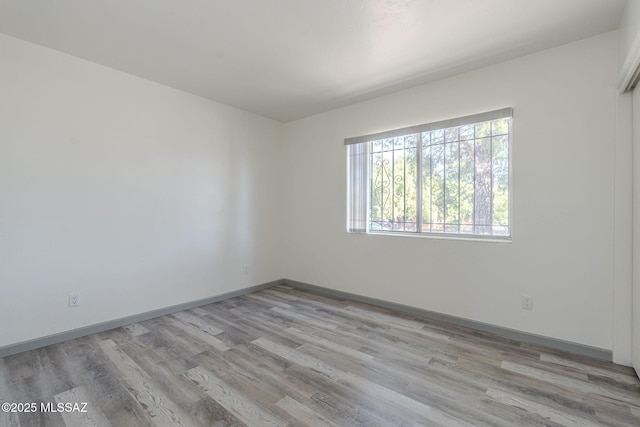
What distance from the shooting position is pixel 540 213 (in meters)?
2.57

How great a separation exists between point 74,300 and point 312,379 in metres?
2.40

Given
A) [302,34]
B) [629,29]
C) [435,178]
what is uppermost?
[302,34]

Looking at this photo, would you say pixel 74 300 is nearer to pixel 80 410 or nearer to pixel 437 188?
pixel 80 410

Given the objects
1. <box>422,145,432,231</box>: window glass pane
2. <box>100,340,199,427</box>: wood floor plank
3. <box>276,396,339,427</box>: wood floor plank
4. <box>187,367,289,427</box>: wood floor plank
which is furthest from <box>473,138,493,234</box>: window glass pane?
<box>100,340,199,427</box>: wood floor plank

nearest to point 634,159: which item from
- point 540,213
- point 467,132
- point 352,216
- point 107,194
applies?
point 540,213

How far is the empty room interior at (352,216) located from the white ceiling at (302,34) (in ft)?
0.07

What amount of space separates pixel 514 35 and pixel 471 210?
5.17 ft

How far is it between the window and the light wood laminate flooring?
45.3 inches

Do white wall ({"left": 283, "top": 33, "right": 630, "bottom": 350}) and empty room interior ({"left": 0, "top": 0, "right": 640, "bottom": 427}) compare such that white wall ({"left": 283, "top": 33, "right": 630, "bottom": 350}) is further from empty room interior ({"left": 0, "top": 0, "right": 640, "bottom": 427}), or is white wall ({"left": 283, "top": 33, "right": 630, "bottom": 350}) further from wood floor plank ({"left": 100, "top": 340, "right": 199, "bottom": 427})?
wood floor plank ({"left": 100, "top": 340, "right": 199, "bottom": 427})

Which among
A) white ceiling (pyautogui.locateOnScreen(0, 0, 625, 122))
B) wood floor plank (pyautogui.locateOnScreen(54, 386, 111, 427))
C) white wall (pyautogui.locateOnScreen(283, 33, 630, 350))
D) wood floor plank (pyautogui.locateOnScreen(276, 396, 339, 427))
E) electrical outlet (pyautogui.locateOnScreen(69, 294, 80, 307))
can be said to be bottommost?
wood floor plank (pyautogui.locateOnScreen(54, 386, 111, 427))

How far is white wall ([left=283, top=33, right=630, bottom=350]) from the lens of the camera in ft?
7.66

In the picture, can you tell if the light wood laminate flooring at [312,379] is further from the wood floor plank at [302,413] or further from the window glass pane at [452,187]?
the window glass pane at [452,187]

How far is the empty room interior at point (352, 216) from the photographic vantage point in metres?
1.97

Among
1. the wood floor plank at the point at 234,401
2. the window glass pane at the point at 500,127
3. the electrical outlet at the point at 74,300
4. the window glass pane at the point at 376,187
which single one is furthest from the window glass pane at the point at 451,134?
the electrical outlet at the point at 74,300
